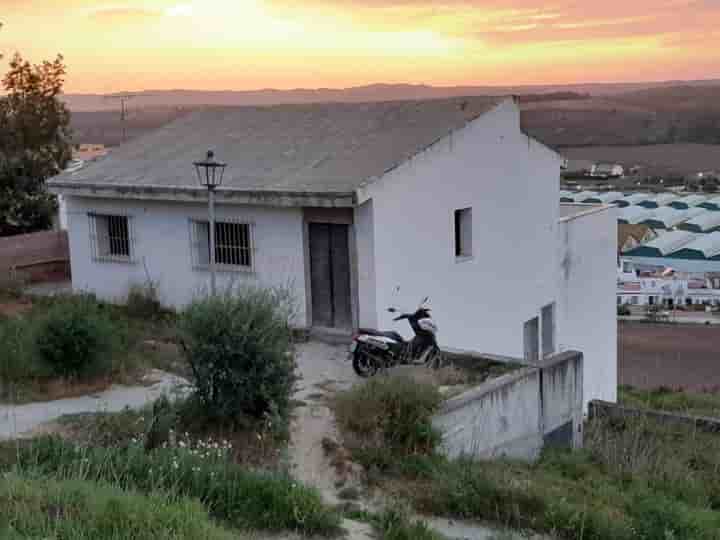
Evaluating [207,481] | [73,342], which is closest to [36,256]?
[73,342]

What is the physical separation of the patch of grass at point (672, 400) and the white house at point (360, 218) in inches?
50.4

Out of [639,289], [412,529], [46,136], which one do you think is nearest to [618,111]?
[639,289]

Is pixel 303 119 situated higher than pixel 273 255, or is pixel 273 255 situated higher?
pixel 303 119

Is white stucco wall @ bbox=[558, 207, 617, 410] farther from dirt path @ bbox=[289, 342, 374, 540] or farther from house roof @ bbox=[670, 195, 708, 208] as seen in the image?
house roof @ bbox=[670, 195, 708, 208]

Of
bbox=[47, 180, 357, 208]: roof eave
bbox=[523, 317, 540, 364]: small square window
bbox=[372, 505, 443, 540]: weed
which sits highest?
bbox=[47, 180, 357, 208]: roof eave

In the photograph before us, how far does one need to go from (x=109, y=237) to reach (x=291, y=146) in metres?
3.94

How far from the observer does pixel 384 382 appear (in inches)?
346

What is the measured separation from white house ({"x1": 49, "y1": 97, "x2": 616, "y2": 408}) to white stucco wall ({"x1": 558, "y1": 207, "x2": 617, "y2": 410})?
77mm

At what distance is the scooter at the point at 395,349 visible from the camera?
1163cm

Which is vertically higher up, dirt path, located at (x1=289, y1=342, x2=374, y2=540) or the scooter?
the scooter

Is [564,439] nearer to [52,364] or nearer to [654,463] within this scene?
[654,463]

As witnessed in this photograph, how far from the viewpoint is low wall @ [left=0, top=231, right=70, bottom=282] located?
19.2 m

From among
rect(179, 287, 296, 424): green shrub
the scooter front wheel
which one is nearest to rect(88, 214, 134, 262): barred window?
the scooter front wheel

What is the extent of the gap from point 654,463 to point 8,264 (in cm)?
1458
